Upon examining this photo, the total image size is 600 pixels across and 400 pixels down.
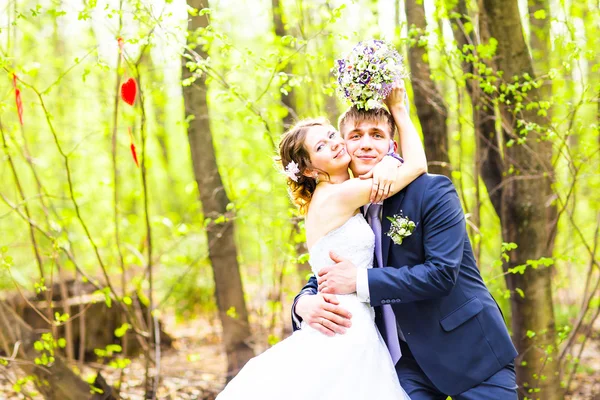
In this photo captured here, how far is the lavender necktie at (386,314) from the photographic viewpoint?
114 inches

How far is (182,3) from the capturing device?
450cm

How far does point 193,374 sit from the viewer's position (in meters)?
6.55

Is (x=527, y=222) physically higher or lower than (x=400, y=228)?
lower

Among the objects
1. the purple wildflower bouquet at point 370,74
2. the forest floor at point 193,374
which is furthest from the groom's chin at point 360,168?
the forest floor at point 193,374

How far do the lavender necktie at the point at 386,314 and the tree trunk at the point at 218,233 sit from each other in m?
2.68

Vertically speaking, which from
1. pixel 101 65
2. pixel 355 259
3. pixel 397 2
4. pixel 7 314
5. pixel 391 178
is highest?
pixel 397 2

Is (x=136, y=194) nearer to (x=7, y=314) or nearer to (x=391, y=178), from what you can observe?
(x=7, y=314)

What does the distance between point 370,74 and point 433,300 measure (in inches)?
38.2

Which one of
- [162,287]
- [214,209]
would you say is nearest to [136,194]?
[214,209]

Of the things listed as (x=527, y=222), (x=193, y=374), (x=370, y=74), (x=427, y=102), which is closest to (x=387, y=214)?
(x=370, y=74)

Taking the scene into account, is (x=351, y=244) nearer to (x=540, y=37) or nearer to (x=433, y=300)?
(x=433, y=300)

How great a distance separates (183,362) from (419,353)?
5.18m

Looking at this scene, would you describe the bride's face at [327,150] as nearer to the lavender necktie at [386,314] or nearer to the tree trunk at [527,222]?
the lavender necktie at [386,314]

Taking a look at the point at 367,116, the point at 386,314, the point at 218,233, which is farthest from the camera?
the point at 218,233
